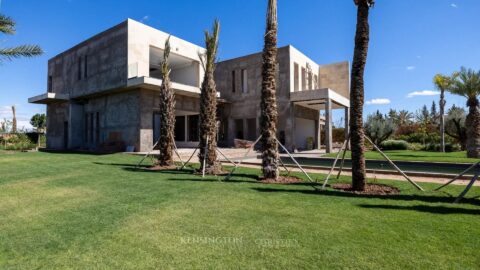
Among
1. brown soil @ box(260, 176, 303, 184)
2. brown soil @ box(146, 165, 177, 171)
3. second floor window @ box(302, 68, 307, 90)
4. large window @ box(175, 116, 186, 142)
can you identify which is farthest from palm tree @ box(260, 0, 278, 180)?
large window @ box(175, 116, 186, 142)

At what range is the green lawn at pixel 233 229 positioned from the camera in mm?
3426

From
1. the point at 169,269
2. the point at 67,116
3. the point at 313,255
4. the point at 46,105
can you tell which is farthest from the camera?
the point at 46,105

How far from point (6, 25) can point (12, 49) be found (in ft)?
2.11

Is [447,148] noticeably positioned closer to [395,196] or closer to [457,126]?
[457,126]

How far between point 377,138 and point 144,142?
25.2 m

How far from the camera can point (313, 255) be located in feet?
11.6

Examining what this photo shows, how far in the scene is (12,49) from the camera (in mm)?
6770

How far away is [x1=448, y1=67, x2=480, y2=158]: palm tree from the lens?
60.3 ft

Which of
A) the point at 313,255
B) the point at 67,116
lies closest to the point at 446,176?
the point at 313,255

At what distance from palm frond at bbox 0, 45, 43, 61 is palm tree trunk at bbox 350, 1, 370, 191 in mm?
8368

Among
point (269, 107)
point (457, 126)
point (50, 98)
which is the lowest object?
point (269, 107)

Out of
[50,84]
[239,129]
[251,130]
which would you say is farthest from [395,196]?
[50,84]

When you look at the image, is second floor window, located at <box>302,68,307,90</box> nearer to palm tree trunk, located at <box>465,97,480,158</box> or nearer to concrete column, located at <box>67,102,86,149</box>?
palm tree trunk, located at <box>465,97,480,158</box>

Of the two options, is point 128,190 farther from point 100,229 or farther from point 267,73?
point 267,73
